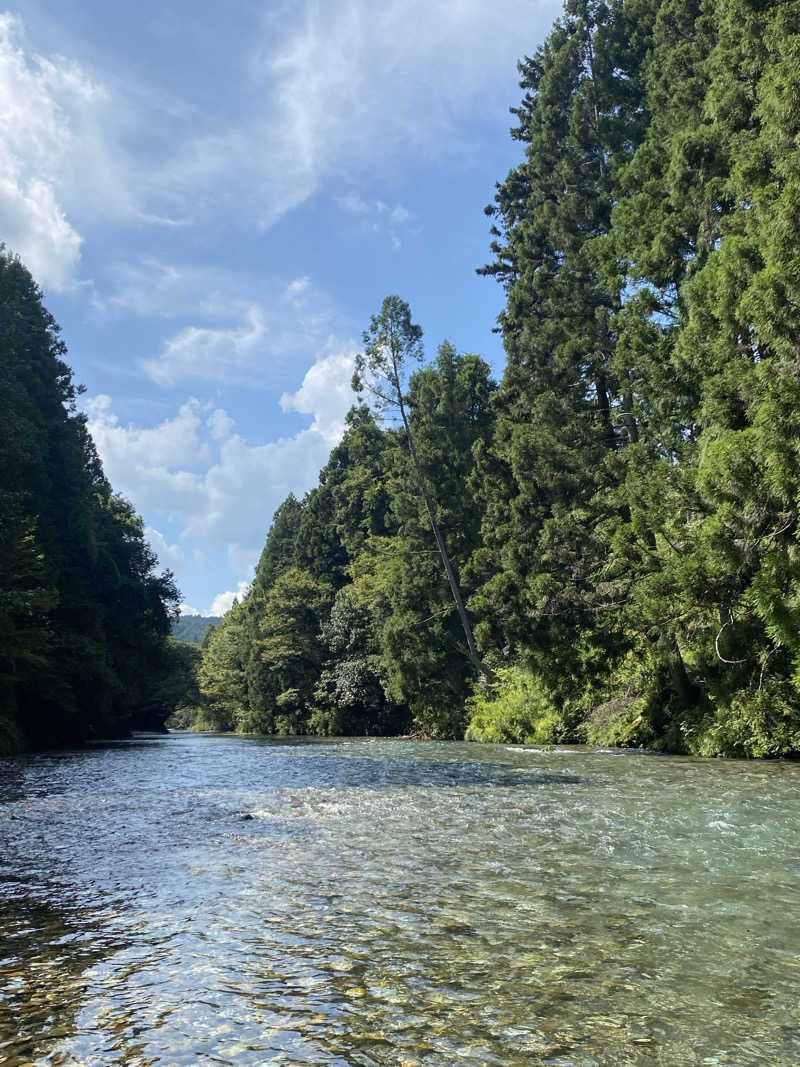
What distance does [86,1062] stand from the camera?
10.9 ft

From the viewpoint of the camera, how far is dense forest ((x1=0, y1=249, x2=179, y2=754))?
981 inches

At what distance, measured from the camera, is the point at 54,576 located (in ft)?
104

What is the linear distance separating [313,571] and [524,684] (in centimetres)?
3871

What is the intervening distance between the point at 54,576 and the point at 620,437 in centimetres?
2425

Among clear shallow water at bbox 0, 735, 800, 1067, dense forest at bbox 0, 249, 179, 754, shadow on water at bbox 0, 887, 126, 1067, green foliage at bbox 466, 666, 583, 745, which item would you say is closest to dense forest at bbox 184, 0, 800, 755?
green foliage at bbox 466, 666, 583, 745

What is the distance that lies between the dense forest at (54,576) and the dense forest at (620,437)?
1494 cm

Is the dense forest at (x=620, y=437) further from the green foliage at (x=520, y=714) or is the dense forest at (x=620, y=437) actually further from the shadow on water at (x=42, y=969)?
the shadow on water at (x=42, y=969)

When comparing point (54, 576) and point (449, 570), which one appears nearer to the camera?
point (54, 576)

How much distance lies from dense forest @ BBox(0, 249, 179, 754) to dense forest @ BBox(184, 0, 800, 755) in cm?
1494

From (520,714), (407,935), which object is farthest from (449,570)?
(407,935)

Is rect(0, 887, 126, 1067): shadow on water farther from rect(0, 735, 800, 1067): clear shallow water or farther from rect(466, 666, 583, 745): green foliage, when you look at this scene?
rect(466, 666, 583, 745): green foliage

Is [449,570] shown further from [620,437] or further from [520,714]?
[620,437]

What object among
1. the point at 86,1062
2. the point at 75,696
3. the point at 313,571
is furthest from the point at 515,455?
the point at 313,571

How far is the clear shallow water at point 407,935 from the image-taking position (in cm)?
356
